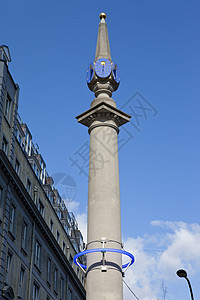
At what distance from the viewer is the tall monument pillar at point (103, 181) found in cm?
1500

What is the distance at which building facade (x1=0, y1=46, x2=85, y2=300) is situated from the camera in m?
32.2

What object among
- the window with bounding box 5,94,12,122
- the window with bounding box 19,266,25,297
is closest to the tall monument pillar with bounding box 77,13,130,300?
the window with bounding box 5,94,12,122

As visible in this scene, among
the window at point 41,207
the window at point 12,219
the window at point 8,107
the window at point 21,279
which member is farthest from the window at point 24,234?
the window at point 8,107

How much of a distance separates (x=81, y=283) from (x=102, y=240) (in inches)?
1786

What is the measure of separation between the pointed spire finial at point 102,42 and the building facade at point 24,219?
13.6 metres

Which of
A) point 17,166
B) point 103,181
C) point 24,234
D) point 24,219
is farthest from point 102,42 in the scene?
point 24,234

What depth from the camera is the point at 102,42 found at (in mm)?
20250

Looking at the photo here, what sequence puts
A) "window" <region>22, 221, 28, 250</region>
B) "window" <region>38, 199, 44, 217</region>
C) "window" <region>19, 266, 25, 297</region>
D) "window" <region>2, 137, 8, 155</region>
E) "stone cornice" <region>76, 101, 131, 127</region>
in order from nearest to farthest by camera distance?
"stone cornice" <region>76, 101, 131, 127</region> → "window" <region>2, 137, 8, 155</region> → "window" <region>19, 266, 25, 297</region> → "window" <region>22, 221, 28, 250</region> → "window" <region>38, 199, 44, 217</region>

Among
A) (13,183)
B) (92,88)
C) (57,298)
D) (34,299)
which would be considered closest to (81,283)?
(57,298)

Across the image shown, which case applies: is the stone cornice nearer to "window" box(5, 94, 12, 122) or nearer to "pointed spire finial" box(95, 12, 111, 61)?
"pointed spire finial" box(95, 12, 111, 61)

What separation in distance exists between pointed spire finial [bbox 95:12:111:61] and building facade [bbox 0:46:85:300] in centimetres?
1363

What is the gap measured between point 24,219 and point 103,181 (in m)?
21.8

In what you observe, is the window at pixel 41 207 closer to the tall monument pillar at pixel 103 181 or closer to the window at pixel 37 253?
the window at pixel 37 253

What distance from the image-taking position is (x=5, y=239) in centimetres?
3112
